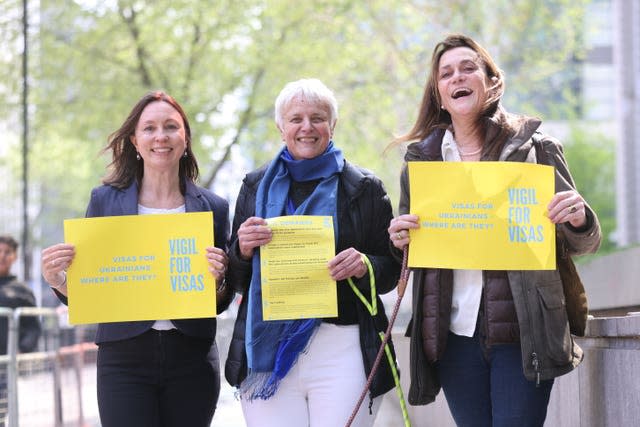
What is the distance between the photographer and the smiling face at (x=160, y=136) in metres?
4.77

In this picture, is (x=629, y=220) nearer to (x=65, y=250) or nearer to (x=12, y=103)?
(x=12, y=103)

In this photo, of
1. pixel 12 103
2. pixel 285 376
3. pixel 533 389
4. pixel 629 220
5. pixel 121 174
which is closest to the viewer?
pixel 533 389

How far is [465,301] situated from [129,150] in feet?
5.76

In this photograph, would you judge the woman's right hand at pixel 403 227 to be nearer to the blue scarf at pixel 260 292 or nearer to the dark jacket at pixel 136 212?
the blue scarf at pixel 260 292

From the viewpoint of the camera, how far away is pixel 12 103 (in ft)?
76.1

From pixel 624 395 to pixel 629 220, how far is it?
18148 millimetres

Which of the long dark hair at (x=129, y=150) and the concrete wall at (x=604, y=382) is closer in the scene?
the concrete wall at (x=604, y=382)

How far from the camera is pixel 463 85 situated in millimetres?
4277

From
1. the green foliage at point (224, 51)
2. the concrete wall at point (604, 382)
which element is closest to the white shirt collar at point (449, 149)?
the concrete wall at point (604, 382)

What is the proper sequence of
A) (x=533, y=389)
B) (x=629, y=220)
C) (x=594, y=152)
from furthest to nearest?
(x=594, y=152)
(x=629, y=220)
(x=533, y=389)

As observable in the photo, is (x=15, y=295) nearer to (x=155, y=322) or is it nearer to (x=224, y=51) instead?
(x=155, y=322)

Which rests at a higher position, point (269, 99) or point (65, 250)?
point (269, 99)

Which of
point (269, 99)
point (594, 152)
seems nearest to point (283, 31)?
point (269, 99)

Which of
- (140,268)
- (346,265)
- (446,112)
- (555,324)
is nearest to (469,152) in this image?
(446,112)
